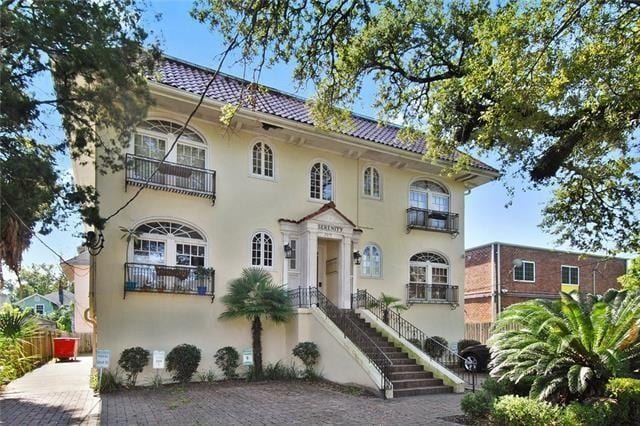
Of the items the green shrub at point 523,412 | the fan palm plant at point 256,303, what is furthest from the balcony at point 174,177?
the green shrub at point 523,412

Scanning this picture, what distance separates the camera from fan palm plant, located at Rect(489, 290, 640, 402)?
7.65m

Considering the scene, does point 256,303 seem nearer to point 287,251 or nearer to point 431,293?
point 287,251

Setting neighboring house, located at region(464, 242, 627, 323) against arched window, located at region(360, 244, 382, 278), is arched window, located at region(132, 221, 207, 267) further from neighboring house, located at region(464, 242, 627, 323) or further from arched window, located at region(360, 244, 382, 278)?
neighboring house, located at region(464, 242, 627, 323)

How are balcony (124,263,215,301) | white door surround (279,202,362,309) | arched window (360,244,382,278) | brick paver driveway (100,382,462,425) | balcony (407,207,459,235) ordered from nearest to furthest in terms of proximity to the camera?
brick paver driveway (100,382,462,425)
balcony (124,263,215,301)
white door surround (279,202,362,309)
arched window (360,244,382,278)
balcony (407,207,459,235)

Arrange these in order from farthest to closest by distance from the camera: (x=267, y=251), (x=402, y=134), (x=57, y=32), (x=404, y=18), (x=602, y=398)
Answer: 1. (x=267, y=251)
2. (x=402, y=134)
3. (x=404, y=18)
4. (x=602, y=398)
5. (x=57, y=32)

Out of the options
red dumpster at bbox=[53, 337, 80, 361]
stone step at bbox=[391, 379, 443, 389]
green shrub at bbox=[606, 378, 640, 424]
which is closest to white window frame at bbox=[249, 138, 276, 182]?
stone step at bbox=[391, 379, 443, 389]

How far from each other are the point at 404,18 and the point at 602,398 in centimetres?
848

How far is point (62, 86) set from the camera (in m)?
7.57

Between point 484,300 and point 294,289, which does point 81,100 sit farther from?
point 484,300

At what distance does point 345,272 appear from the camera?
16281 millimetres

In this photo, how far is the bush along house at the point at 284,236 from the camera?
41.7 feet

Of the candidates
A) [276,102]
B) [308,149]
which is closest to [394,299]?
[308,149]

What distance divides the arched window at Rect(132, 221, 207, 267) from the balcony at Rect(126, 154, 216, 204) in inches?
40.3

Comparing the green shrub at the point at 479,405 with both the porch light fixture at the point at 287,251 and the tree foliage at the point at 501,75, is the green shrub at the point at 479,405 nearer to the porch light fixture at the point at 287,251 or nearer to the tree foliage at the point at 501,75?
the tree foliage at the point at 501,75
